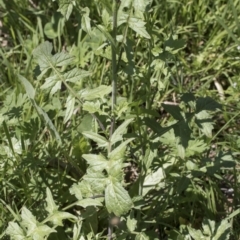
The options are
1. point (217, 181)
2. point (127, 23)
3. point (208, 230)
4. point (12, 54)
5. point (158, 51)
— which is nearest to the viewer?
point (127, 23)

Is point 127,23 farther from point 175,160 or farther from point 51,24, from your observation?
point 51,24

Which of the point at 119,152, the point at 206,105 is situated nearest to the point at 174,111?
the point at 206,105

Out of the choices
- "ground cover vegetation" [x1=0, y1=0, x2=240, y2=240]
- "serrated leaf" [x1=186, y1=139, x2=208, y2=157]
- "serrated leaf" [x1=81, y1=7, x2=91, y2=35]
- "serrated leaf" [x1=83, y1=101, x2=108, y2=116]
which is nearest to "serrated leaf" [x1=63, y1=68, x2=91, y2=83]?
"ground cover vegetation" [x1=0, y1=0, x2=240, y2=240]

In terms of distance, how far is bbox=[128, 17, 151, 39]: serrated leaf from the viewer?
1582mm

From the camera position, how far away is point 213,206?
2271 mm

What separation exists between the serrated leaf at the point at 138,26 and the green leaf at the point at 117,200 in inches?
18.1

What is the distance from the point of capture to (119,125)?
226 centimetres

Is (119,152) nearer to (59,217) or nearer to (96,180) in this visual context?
(96,180)

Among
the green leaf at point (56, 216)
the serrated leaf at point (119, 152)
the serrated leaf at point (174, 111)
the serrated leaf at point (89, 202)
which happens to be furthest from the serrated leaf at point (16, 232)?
the serrated leaf at point (174, 111)

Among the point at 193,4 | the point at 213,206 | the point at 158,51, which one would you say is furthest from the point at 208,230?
the point at 193,4

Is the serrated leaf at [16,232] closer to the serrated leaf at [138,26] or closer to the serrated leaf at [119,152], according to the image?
the serrated leaf at [119,152]

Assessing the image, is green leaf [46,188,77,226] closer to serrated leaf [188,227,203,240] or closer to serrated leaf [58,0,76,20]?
serrated leaf [188,227,203,240]

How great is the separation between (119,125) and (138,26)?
0.74 meters

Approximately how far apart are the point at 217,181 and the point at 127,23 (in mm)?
1084
